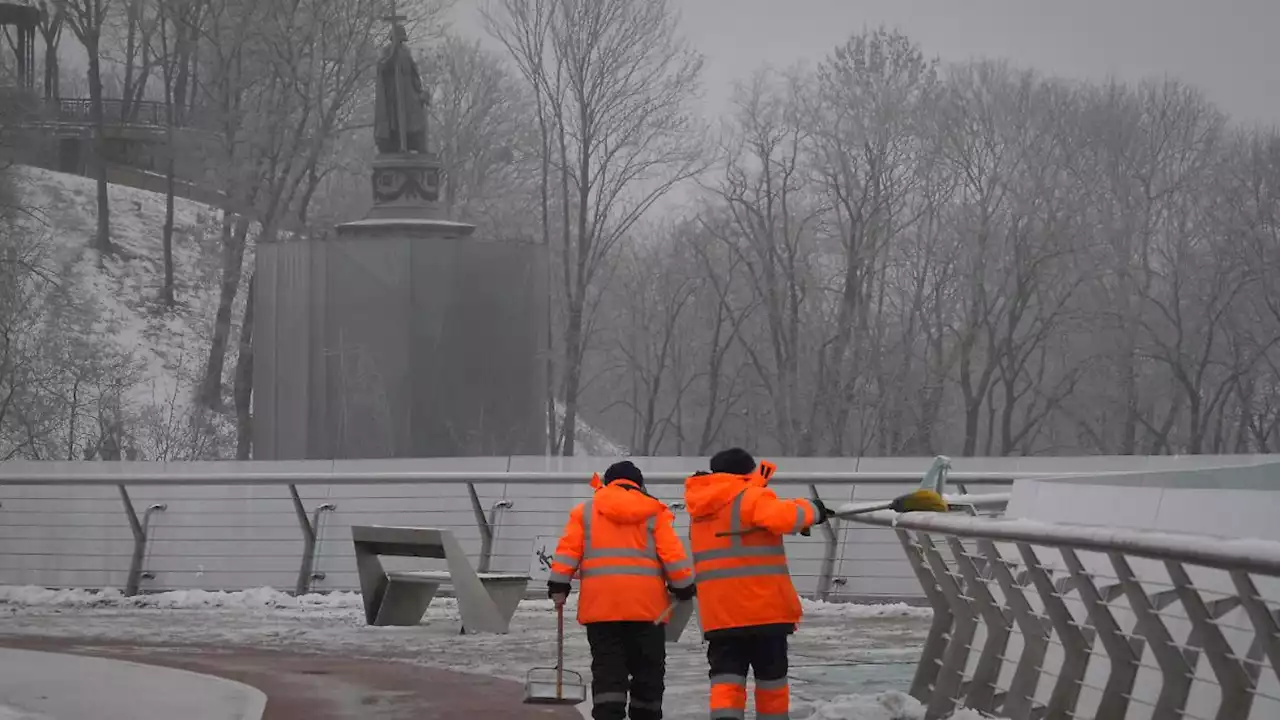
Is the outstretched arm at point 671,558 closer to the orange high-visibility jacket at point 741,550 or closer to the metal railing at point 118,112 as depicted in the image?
the orange high-visibility jacket at point 741,550

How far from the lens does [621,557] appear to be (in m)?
10.8

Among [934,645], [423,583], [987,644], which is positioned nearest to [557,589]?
[987,644]

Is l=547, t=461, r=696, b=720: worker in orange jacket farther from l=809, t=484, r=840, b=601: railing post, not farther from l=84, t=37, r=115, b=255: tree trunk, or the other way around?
l=84, t=37, r=115, b=255: tree trunk

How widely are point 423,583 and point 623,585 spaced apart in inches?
364

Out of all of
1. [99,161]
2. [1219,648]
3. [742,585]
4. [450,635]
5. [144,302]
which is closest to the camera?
[1219,648]

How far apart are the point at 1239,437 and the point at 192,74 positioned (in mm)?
33831

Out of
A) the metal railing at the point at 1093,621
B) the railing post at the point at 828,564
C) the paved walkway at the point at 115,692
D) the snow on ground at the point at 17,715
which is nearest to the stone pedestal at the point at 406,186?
the railing post at the point at 828,564

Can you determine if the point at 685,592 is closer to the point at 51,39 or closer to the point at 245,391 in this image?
the point at 245,391

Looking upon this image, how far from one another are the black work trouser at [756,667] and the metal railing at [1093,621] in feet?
3.52

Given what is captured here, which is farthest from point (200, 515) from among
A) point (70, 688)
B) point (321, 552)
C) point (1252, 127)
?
point (1252, 127)

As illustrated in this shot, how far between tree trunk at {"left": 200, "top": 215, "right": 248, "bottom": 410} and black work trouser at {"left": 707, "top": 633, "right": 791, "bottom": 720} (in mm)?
52561

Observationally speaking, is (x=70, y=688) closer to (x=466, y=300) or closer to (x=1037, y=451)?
(x=466, y=300)

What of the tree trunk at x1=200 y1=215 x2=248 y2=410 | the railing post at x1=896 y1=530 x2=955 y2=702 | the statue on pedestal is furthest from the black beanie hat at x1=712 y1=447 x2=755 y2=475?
the tree trunk at x1=200 y1=215 x2=248 y2=410

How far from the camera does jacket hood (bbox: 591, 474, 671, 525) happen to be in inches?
423
